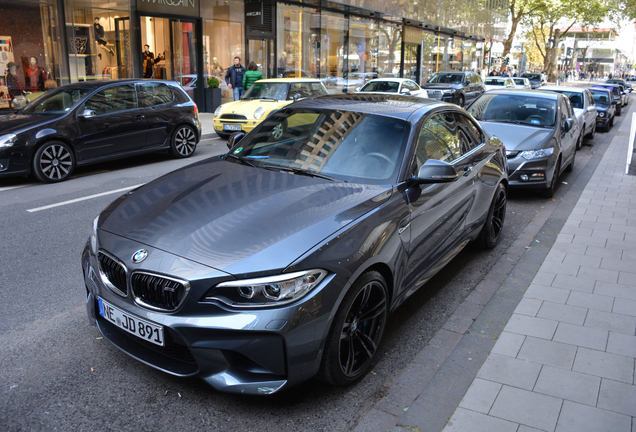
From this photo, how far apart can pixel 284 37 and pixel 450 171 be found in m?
20.5

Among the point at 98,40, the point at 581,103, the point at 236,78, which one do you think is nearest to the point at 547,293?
the point at 581,103

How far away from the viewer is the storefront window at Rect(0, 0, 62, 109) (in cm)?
1480

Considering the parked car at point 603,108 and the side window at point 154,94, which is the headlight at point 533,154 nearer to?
the side window at point 154,94

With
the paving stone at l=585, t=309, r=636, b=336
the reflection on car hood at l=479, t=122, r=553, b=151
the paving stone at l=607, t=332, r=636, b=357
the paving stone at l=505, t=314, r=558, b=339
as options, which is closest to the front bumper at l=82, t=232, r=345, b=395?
the paving stone at l=505, t=314, r=558, b=339

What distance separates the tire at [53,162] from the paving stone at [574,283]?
25.2 ft

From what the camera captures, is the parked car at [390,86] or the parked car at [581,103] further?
the parked car at [390,86]

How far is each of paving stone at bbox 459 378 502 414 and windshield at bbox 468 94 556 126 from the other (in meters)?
6.87

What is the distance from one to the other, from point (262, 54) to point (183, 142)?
12.2 m

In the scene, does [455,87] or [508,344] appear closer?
[508,344]

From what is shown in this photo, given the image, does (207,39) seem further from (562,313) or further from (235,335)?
(235,335)

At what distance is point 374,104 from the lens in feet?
14.8

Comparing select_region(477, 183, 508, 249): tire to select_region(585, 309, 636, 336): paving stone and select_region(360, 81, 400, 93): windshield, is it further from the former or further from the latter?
select_region(360, 81, 400, 93): windshield

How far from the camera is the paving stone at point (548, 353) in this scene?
3590mm

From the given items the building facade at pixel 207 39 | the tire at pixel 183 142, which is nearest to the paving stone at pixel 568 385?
the tire at pixel 183 142
